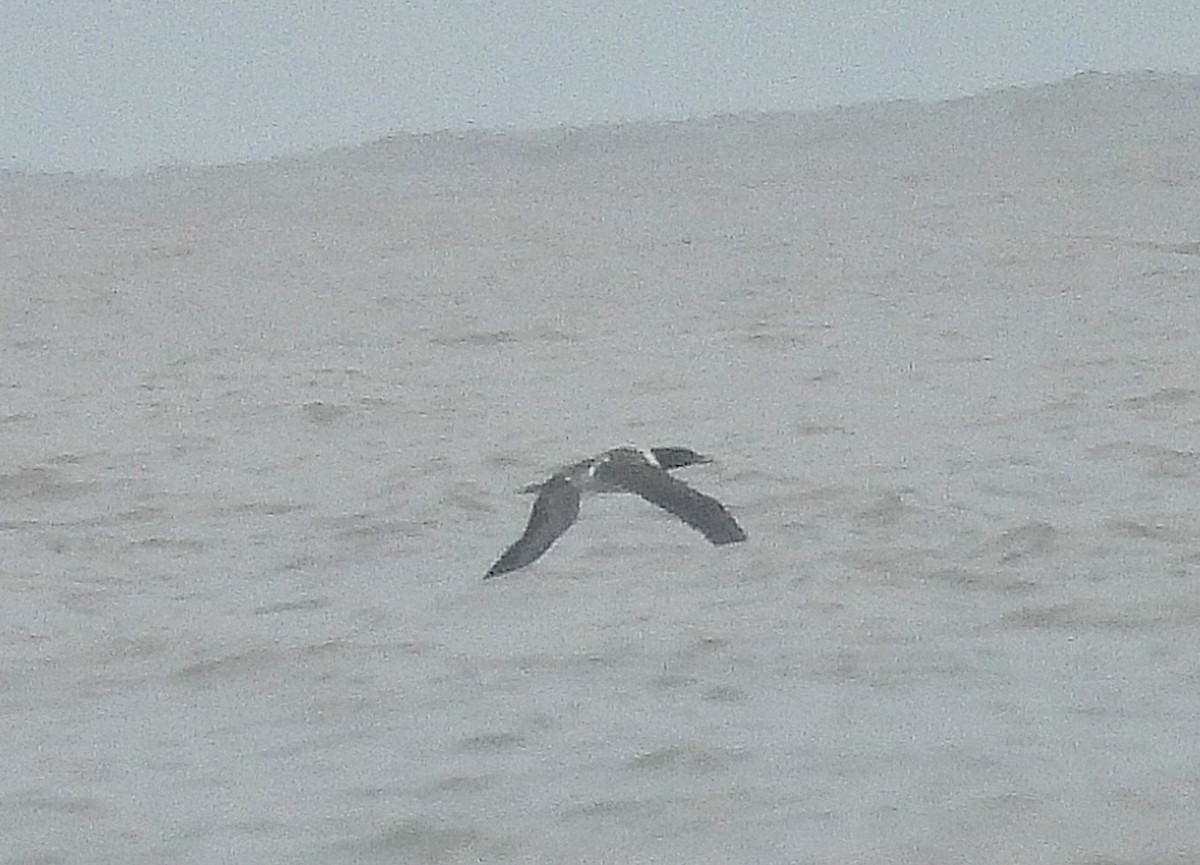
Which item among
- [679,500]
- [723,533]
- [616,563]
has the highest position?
[679,500]

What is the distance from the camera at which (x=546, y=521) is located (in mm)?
7129

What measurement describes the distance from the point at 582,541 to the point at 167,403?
4763mm

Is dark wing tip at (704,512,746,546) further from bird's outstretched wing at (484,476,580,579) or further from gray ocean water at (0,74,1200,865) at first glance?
bird's outstretched wing at (484,476,580,579)

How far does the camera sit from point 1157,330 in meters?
13.1

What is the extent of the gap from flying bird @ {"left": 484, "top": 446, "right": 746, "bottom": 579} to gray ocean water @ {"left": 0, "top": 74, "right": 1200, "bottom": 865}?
22 cm

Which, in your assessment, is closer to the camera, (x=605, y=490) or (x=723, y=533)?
(x=723, y=533)

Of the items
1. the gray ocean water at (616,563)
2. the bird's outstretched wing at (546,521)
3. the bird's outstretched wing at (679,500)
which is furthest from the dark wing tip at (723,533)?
the bird's outstretched wing at (546,521)

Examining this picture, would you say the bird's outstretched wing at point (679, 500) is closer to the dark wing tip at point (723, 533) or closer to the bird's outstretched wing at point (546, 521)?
the dark wing tip at point (723, 533)

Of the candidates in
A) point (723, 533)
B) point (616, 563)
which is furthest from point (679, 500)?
point (616, 563)

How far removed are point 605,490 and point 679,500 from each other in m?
0.26

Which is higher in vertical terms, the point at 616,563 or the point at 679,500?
the point at 679,500

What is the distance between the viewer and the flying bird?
711 cm

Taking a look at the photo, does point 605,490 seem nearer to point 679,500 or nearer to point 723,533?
point 679,500

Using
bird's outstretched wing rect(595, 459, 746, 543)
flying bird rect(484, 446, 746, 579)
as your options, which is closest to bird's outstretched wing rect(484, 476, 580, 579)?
flying bird rect(484, 446, 746, 579)
